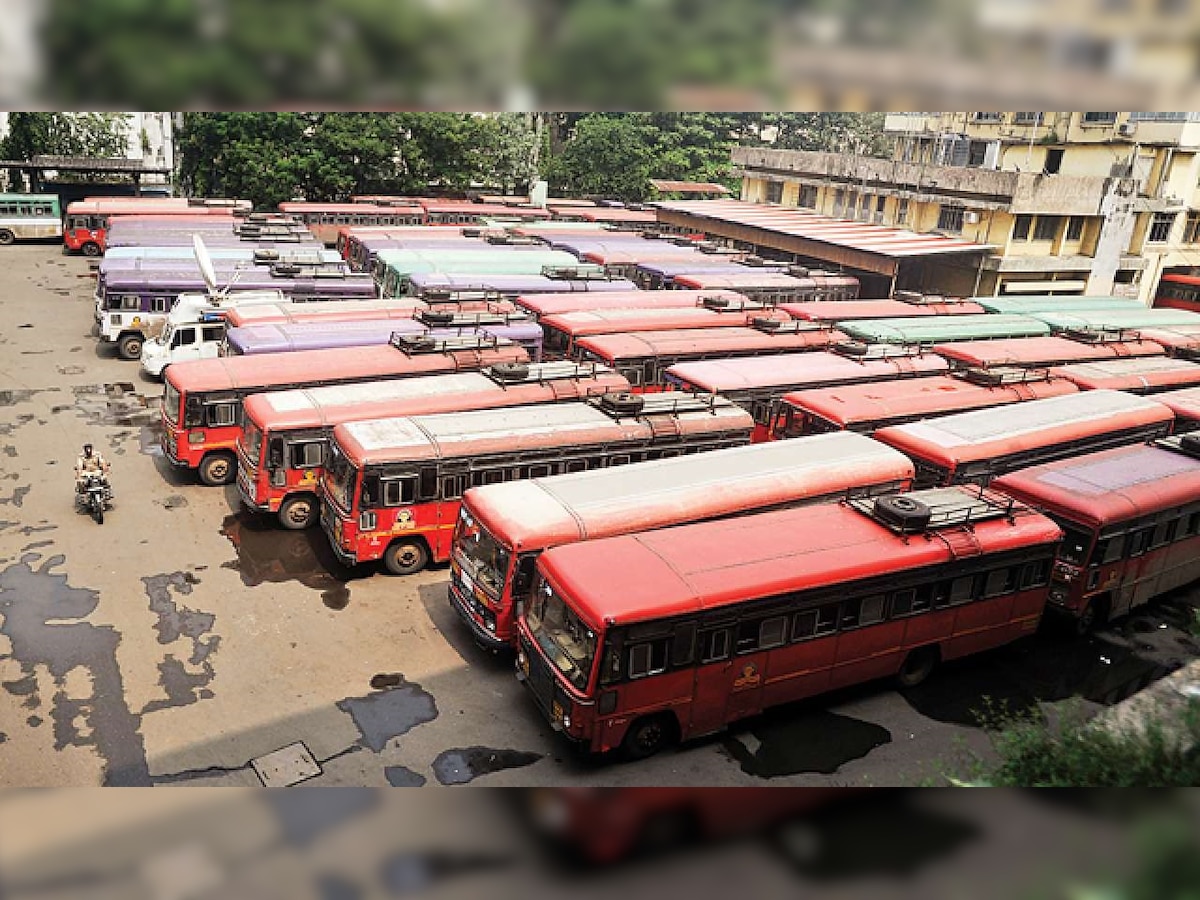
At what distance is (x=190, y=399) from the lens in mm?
17031

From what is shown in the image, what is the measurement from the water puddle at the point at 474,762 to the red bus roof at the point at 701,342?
11.3 meters

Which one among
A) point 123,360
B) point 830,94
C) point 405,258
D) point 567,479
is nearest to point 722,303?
point 405,258

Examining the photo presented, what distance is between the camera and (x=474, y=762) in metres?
10.7

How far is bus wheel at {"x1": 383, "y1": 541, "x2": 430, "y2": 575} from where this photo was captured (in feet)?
47.4

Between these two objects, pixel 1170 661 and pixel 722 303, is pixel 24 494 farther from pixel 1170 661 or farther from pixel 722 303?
pixel 1170 661

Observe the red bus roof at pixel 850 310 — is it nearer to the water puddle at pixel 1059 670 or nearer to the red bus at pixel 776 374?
the red bus at pixel 776 374

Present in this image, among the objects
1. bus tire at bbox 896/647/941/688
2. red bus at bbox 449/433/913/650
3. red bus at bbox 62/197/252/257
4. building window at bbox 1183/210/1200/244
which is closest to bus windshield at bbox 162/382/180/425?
red bus at bbox 449/433/913/650

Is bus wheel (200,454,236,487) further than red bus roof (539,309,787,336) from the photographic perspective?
No

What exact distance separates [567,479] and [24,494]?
1041 centimetres

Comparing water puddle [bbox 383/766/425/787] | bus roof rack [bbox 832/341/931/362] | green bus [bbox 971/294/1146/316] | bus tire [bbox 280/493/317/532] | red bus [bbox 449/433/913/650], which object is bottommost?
water puddle [bbox 383/766/425/787]

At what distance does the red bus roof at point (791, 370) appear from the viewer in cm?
1895

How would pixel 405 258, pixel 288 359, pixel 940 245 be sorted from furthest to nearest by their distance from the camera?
pixel 940 245, pixel 405 258, pixel 288 359

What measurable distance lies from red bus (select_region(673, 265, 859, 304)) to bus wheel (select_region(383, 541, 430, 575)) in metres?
17.6

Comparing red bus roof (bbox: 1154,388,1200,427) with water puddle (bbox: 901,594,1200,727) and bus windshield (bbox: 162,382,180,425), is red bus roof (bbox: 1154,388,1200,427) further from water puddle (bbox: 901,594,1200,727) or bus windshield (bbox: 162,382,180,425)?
bus windshield (bbox: 162,382,180,425)
